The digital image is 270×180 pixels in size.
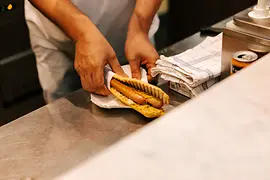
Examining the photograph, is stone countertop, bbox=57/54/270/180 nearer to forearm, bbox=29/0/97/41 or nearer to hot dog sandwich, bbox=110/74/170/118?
hot dog sandwich, bbox=110/74/170/118

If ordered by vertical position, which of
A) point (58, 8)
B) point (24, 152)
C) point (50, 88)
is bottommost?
point (50, 88)

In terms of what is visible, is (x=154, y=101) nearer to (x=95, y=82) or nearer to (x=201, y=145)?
(x=95, y=82)

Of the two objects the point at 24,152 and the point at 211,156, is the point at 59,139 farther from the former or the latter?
the point at 211,156

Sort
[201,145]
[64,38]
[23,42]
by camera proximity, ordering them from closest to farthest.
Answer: [201,145]
[64,38]
[23,42]

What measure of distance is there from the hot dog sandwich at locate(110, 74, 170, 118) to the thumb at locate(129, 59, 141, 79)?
7cm

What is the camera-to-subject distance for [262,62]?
1.62 ft

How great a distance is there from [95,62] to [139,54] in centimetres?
11

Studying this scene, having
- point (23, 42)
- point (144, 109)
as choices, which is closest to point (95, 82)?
point (144, 109)

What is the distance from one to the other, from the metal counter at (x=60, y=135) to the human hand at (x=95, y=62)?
0.13 ft

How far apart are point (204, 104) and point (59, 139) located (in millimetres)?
402

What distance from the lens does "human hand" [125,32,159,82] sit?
2.97ft

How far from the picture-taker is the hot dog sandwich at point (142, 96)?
0.77 metres

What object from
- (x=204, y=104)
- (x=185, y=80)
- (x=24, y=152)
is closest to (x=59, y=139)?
(x=24, y=152)

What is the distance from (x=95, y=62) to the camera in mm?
856
